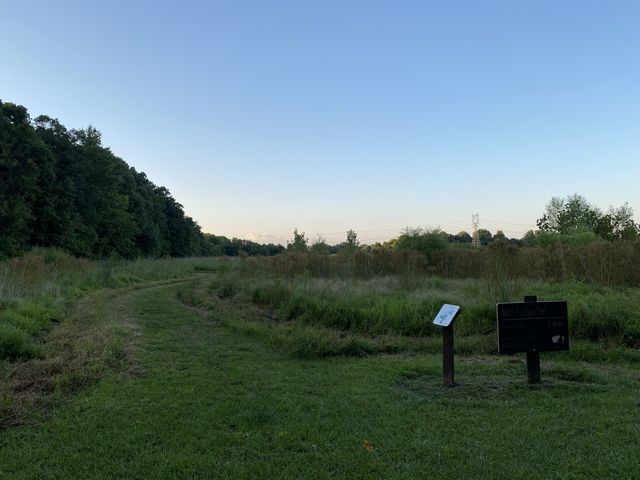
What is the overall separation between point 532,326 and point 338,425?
2981 mm

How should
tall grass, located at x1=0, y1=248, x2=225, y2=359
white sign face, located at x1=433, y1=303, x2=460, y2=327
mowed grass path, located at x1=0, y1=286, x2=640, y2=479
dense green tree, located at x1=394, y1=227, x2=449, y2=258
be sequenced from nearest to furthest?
1. mowed grass path, located at x1=0, y1=286, x2=640, y2=479
2. white sign face, located at x1=433, y1=303, x2=460, y2=327
3. tall grass, located at x1=0, y1=248, x2=225, y2=359
4. dense green tree, located at x1=394, y1=227, x2=449, y2=258

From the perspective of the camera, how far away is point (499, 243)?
17.2 metres

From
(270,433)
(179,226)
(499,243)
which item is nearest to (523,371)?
(270,433)

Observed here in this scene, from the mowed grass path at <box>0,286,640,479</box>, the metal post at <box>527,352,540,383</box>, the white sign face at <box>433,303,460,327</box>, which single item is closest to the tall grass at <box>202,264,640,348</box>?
the mowed grass path at <box>0,286,640,479</box>

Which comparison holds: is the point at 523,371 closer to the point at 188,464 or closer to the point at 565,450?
the point at 565,450

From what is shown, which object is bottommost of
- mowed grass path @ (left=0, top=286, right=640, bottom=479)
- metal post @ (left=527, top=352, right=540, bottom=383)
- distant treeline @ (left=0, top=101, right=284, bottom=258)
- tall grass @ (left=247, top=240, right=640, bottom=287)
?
mowed grass path @ (left=0, top=286, right=640, bottom=479)

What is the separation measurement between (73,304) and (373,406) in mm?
12721

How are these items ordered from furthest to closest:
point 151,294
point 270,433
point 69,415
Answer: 1. point 151,294
2. point 69,415
3. point 270,433

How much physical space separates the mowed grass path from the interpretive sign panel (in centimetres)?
54

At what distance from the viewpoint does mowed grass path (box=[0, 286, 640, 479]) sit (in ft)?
12.0

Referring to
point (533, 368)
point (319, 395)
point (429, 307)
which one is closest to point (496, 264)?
point (429, 307)

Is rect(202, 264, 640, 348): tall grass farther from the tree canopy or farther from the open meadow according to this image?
the tree canopy

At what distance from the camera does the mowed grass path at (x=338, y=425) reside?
144 inches

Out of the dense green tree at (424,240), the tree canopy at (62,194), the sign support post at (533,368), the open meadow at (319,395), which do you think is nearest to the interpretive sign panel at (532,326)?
the sign support post at (533,368)
